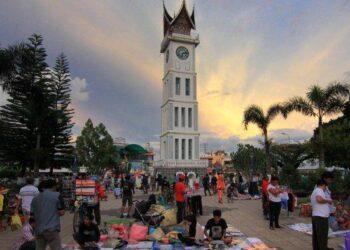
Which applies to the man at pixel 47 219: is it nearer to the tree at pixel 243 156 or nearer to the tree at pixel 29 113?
the tree at pixel 29 113

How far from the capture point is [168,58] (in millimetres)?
54875

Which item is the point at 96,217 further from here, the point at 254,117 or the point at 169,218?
the point at 254,117

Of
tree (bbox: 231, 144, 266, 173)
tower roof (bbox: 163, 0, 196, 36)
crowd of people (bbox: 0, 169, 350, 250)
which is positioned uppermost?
tower roof (bbox: 163, 0, 196, 36)

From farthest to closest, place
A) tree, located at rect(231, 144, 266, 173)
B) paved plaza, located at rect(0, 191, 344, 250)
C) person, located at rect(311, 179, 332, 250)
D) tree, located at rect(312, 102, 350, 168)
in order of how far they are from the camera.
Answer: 1. tree, located at rect(231, 144, 266, 173)
2. tree, located at rect(312, 102, 350, 168)
3. paved plaza, located at rect(0, 191, 344, 250)
4. person, located at rect(311, 179, 332, 250)

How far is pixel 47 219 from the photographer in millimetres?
5613

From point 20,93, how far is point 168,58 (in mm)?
29487

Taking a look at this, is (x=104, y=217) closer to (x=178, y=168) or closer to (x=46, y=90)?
(x=46, y=90)

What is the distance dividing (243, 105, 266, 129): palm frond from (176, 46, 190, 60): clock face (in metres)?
27.8

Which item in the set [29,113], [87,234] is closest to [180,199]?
[87,234]

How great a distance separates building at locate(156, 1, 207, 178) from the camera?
48562mm

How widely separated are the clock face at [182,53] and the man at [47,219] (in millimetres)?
48207

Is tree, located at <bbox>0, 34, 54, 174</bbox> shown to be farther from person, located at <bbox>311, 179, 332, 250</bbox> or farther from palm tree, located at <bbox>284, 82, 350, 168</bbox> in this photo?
person, located at <bbox>311, 179, 332, 250</bbox>

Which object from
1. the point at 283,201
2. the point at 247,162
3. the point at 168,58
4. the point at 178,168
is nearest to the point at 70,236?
the point at 283,201

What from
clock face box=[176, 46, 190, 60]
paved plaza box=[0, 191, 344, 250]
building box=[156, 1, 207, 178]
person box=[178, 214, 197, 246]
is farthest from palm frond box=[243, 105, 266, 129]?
clock face box=[176, 46, 190, 60]
